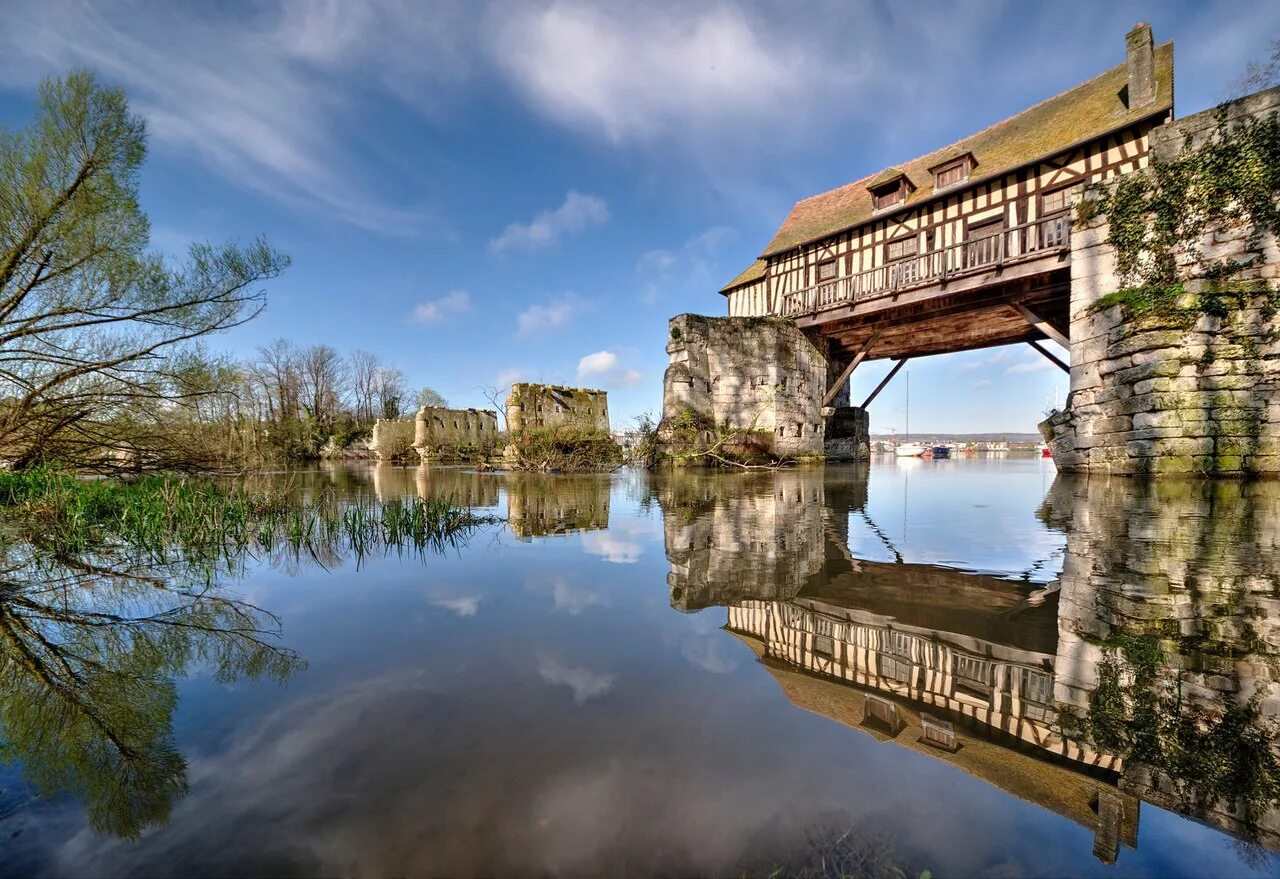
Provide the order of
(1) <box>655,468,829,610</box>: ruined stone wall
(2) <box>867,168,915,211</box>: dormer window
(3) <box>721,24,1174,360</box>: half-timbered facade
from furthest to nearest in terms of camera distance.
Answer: (2) <box>867,168,915,211</box>: dormer window
(3) <box>721,24,1174,360</box>: half-timbered facade
(1) <box>655,468,829,610</box>: ruined stone wall

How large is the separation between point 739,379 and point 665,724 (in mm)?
14055

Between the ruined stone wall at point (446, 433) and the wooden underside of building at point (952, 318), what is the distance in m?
17.4

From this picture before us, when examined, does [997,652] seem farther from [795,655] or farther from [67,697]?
[67,697]

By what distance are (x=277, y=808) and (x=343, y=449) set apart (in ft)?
116

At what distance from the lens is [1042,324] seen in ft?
38.2

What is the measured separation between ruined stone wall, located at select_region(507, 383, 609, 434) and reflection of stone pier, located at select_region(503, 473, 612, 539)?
8117mm

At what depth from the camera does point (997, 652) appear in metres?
1.87

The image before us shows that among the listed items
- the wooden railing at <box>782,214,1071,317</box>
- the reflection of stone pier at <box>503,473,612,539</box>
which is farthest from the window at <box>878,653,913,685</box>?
the wooden railing at <box>782,214,1071,317</box>

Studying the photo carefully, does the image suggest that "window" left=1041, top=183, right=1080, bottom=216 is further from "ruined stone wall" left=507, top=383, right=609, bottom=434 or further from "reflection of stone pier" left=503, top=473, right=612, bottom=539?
"ruined stone wall" left=507, top=383, right=609, bottom=434

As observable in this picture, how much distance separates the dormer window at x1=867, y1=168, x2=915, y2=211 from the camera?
555 inches

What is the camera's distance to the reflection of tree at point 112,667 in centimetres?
118

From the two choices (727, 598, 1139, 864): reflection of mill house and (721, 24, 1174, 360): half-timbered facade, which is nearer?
(727, 598, 1139, 864): reflection of mill house

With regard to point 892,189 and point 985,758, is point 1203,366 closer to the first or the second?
point 892,189

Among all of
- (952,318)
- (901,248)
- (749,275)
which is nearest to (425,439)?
(749,275)
